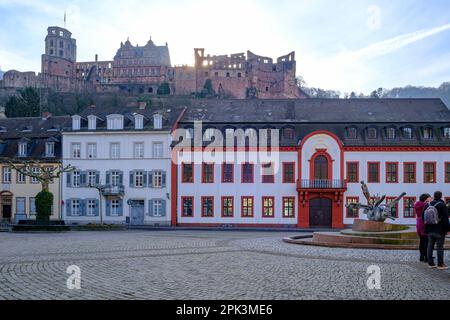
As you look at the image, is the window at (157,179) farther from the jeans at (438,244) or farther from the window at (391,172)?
the jeans at (438,244)

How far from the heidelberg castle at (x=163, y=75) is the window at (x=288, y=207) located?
279 ft

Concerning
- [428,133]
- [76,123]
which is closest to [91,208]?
[76,123]

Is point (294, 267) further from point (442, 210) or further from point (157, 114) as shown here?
point (157, 114)

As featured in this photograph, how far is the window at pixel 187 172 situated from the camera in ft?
163

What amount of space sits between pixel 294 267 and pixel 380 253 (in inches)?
217

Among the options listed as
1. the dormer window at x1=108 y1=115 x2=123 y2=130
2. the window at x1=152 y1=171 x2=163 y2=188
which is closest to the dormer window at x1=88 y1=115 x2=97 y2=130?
the dormer window at x1=108 y1=115 x2=123 y2=130

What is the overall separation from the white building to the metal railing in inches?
447

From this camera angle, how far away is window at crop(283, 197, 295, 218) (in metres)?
48.8

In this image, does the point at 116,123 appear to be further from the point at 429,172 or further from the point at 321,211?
the point at 429,172

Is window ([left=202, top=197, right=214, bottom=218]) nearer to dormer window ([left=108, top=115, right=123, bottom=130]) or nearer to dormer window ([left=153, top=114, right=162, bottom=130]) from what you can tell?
dormer window ([left=153, top=114, right=162, bottom=130])

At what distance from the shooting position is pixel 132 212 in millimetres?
50625

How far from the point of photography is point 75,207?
5166cm
